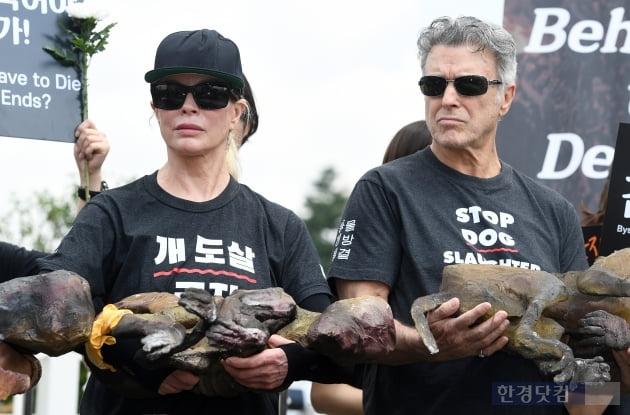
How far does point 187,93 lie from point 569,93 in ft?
9.14

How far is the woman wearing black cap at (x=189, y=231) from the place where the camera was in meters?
3.85

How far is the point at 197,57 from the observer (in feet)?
12.9

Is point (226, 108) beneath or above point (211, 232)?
above

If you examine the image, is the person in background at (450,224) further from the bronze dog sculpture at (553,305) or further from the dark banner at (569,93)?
the dark banner at (569,93)

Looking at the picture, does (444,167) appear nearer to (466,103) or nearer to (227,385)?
(466,103)

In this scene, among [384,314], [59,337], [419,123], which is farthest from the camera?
[419,123]

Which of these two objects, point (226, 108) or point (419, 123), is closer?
point (226, 108)

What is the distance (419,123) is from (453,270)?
163 centimetres

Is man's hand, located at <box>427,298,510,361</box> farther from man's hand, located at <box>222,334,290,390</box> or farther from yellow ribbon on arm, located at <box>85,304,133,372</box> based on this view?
yellow ribbon on arm, located at <box>85,304,133,372</box>

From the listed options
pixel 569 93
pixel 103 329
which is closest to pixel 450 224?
pixel 103 329

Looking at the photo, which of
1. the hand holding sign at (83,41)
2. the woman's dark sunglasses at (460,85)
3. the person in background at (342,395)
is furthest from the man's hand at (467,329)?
the hand holding sign at (83,41)

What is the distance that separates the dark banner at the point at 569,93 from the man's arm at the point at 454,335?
2383mm

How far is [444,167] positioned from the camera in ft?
14.4

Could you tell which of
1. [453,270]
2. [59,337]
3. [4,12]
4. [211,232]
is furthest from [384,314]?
[4,12]
